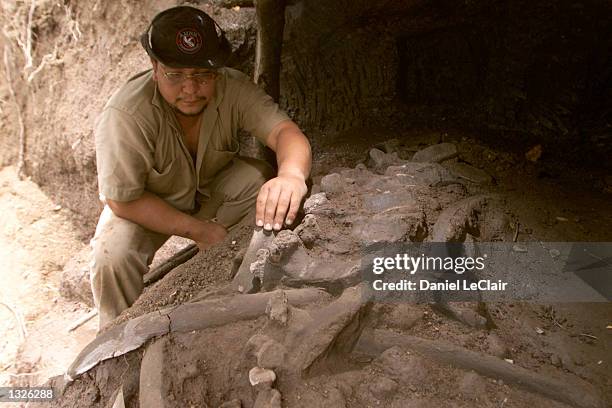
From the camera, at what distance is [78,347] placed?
3332 millimetres

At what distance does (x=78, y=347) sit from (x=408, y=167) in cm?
250

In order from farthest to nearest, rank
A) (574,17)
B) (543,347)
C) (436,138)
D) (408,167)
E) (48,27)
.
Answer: (48,27) < (574,17) < (436,138) < (408,167) < (543,347)

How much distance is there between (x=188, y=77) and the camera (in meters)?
2.25

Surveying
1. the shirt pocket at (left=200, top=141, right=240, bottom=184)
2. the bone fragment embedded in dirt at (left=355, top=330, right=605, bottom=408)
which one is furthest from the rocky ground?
the shirt pocket at (left=200, top=141, right=240, bottom=184)

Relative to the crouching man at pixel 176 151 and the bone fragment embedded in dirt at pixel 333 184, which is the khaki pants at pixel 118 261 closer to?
the crouching man at pixel 176 151

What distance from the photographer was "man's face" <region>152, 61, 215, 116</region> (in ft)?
7.35

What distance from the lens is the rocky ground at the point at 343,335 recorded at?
136 cm

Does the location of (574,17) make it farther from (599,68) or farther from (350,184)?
(350,184)

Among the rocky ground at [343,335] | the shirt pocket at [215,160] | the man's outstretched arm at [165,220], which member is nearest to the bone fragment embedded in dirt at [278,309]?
the rocky ground at [343,335]

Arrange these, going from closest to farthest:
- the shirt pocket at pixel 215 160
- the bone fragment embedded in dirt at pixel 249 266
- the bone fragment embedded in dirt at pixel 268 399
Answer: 1. the bone fragment embedded in dirt at pixel 268 399
2. the bone fragment embedded in dirt at pixel 249 266
3. the shirt pocket at pixel 215 160

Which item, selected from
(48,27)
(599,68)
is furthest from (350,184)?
(48,27)

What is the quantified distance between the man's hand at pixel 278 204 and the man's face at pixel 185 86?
643 millimetres

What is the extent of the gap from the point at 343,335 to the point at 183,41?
143 centimetres

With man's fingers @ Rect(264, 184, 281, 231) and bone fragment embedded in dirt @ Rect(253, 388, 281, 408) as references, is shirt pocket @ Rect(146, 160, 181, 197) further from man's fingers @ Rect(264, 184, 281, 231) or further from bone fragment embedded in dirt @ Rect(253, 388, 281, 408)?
bone fragment embedded in dirt @ Rect(253, 388, 281, 408)
